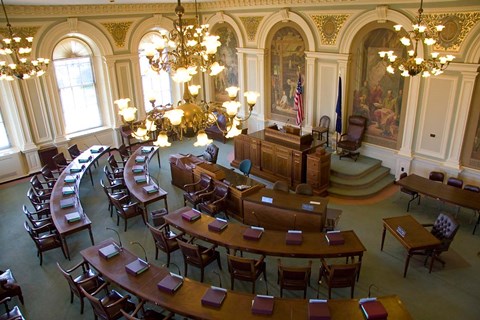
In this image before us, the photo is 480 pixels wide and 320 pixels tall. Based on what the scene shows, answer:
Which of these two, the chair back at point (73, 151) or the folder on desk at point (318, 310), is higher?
the chair back at point (73, 151)

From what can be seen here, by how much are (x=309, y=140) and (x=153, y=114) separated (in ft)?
19.8

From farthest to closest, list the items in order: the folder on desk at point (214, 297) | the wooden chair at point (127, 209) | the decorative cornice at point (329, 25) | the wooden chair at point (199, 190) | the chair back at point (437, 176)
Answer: the decorative cornice at point (329, 25)
the chair back at point (437, 176)
the wooden chair at point (199, 190)
the wooden chair at point (127, 209)
the folder on desk at point (214, 297)

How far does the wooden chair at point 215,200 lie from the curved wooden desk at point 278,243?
1.38 meters

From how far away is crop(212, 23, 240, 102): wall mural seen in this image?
14562mm

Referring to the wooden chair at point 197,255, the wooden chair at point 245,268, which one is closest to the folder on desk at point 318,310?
the wooden chair at point 245,268

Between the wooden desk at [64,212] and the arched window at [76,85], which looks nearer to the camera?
the wooden desk at [64,212]

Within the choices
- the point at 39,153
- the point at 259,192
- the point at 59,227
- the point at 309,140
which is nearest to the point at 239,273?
the point at 259,192

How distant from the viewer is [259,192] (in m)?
8.83

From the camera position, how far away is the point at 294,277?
20.5ft

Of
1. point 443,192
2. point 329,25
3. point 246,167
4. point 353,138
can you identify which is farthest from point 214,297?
point 329,25

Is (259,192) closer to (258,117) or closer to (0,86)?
(258,117)

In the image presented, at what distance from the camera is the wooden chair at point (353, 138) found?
11.4 metres

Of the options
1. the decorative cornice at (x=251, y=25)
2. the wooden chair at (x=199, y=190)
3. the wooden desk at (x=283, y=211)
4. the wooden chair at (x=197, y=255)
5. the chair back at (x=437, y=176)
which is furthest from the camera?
the decorative cornice at (x=251, y=25)

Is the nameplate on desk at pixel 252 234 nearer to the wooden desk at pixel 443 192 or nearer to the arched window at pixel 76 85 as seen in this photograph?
the wooden desk at pixel 443 192
